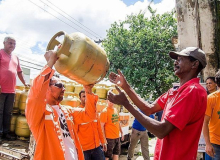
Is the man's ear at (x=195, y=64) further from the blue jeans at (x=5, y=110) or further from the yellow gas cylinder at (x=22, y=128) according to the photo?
the blue jeans at (x=5, y=110)

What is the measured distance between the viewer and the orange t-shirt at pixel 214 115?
134 inches

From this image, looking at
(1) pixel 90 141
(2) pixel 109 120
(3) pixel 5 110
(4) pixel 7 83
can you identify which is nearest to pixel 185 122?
(1) pixel 90 141

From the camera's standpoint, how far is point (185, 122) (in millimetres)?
1808

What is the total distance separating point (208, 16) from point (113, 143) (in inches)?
151

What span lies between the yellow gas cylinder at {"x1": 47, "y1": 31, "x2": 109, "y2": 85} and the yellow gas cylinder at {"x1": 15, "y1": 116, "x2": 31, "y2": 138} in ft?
7.34

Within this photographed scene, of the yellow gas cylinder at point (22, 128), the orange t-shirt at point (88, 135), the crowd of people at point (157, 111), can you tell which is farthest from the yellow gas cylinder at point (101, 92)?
the crowd of people at point (157, 111)

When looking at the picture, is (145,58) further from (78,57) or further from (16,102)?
(78,57)

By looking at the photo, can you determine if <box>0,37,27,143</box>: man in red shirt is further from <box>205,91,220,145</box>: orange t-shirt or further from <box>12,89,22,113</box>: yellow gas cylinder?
<box>205,91,220,145</box>: orange t-shirt

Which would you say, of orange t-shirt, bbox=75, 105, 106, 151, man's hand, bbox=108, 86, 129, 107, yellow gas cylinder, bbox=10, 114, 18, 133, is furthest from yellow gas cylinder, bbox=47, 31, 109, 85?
yellow gas cylinder, bbox=10, 114, 18, 133

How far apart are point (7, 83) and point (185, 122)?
3.61 m

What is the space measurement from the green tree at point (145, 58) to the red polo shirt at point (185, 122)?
1423cm

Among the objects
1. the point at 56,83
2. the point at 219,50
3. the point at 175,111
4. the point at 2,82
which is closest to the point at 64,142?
the point at 56,83

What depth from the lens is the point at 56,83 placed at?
8.43 feet

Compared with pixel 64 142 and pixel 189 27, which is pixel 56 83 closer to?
pixel 64 142
